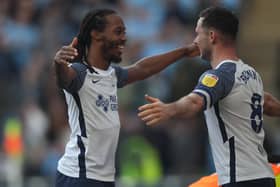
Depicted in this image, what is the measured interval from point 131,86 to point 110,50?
6582 mm

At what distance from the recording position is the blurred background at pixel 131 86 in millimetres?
14148

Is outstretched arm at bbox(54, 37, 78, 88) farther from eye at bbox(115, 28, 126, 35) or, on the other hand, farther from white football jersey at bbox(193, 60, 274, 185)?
white football jersey at bbox(193, 60, 274, 185)

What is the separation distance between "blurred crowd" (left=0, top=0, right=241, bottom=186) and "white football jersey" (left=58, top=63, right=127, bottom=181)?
5.30m

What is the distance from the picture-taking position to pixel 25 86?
49.8 ft

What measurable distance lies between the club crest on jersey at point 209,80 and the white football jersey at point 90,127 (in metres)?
0.90

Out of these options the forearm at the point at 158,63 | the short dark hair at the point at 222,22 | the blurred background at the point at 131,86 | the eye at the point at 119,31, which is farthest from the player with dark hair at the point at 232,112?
the blurred background at the point at 131,86

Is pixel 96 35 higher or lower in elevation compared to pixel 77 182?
higher

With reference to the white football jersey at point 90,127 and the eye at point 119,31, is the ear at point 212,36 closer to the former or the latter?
the eye at point 119,31

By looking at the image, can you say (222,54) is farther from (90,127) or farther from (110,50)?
(90,127)

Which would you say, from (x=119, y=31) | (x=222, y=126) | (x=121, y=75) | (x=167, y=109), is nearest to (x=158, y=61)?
(x=121, y=75)

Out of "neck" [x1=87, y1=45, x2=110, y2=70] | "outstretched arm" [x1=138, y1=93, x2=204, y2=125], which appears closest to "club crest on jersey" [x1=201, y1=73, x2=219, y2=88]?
"outstretched arm" [x1=138, y1=93, x2=204, y2=125]

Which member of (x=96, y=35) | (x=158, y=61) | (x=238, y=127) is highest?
(x=96, y=35)

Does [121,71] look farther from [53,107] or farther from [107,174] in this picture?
[53,107]

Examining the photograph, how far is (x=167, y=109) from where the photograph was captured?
719cm
